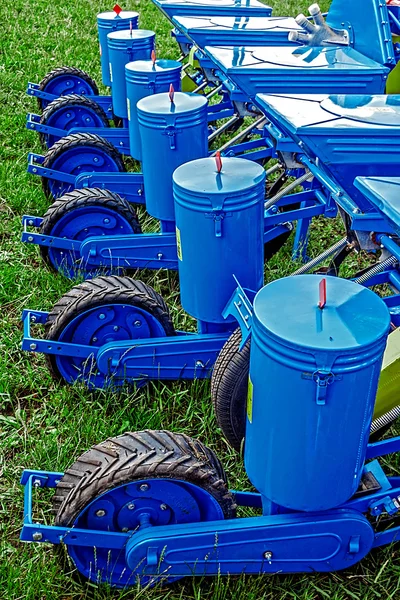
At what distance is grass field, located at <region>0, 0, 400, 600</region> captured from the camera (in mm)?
2398

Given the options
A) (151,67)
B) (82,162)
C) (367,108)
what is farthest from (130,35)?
(367,108)

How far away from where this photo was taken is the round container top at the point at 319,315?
75.2 inches

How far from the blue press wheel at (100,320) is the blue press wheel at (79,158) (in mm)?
1723

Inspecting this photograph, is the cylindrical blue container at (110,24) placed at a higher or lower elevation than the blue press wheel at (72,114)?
higher

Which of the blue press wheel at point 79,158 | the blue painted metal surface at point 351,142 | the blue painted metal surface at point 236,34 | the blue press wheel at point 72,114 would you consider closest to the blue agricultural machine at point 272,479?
the blue painted metal surface at point 351,142

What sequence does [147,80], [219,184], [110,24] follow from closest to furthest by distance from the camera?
1. [219,184]
2. [147,80]
3. [110,24]

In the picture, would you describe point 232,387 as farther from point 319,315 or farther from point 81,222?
point 81,222

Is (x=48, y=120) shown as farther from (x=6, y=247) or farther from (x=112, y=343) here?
(x=112, y=343)

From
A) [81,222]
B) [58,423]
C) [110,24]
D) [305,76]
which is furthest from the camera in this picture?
[110,24]

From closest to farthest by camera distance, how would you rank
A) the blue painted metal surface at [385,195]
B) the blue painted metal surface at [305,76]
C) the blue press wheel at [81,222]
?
the blue painted metal surface at [385,195], the blue painted metal surface at [305,76], the blue press wheel at [81,222]

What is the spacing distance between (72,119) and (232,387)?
→ 3.52m

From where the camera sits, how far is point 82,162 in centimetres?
477

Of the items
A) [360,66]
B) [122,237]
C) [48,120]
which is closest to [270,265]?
[122,237]

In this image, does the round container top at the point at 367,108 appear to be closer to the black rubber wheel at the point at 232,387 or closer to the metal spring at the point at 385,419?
the black rubber wheel at the point at 232,387
